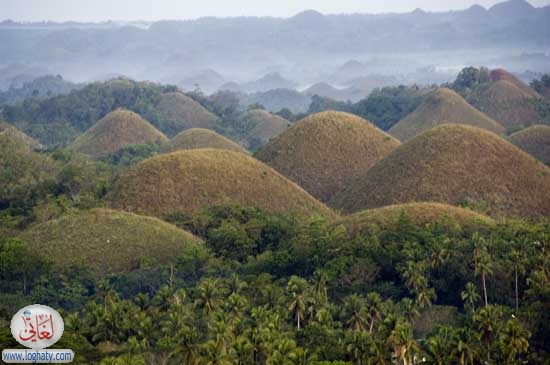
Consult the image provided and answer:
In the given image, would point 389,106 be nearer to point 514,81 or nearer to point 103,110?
point 514,81

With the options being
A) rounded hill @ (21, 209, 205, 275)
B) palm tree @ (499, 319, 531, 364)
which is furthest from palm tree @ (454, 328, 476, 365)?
rounded hill @ (21, 209, 205, 275)

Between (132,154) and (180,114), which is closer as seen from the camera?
(132,154)

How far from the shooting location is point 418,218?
65625mm

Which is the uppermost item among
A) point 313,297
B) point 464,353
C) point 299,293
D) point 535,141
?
point 464,353

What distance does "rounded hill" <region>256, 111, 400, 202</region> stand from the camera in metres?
93.6

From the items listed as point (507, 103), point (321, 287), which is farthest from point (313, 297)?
point (507, 103)

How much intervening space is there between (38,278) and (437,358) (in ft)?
104

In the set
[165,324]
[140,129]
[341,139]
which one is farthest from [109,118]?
[165,324]

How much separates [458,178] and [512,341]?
43033mm

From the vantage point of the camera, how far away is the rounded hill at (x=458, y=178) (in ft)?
262

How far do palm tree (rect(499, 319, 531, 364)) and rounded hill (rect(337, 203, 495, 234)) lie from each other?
20761 mm

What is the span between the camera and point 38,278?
201ft

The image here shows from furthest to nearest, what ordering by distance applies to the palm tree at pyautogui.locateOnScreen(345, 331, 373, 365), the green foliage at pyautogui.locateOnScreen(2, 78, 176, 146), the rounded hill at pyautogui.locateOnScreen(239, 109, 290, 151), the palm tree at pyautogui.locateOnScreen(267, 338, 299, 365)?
1. the green foliage at pyautogui.locateOnScreen(2, 78, 176, 146)
2. the rounded hill at pyautogui.locateOnScreen(239, 109, 290, 151)
3. the palm tree at pyautogui.locateOnScreen(345, 331, 373, 365)
4. the palm tree at pyautogui.locateOnScreen(267, 338, 299, 365)

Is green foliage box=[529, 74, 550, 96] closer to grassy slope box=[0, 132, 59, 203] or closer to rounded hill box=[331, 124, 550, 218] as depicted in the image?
rounded hill box=[331, 124, 550, 218]
